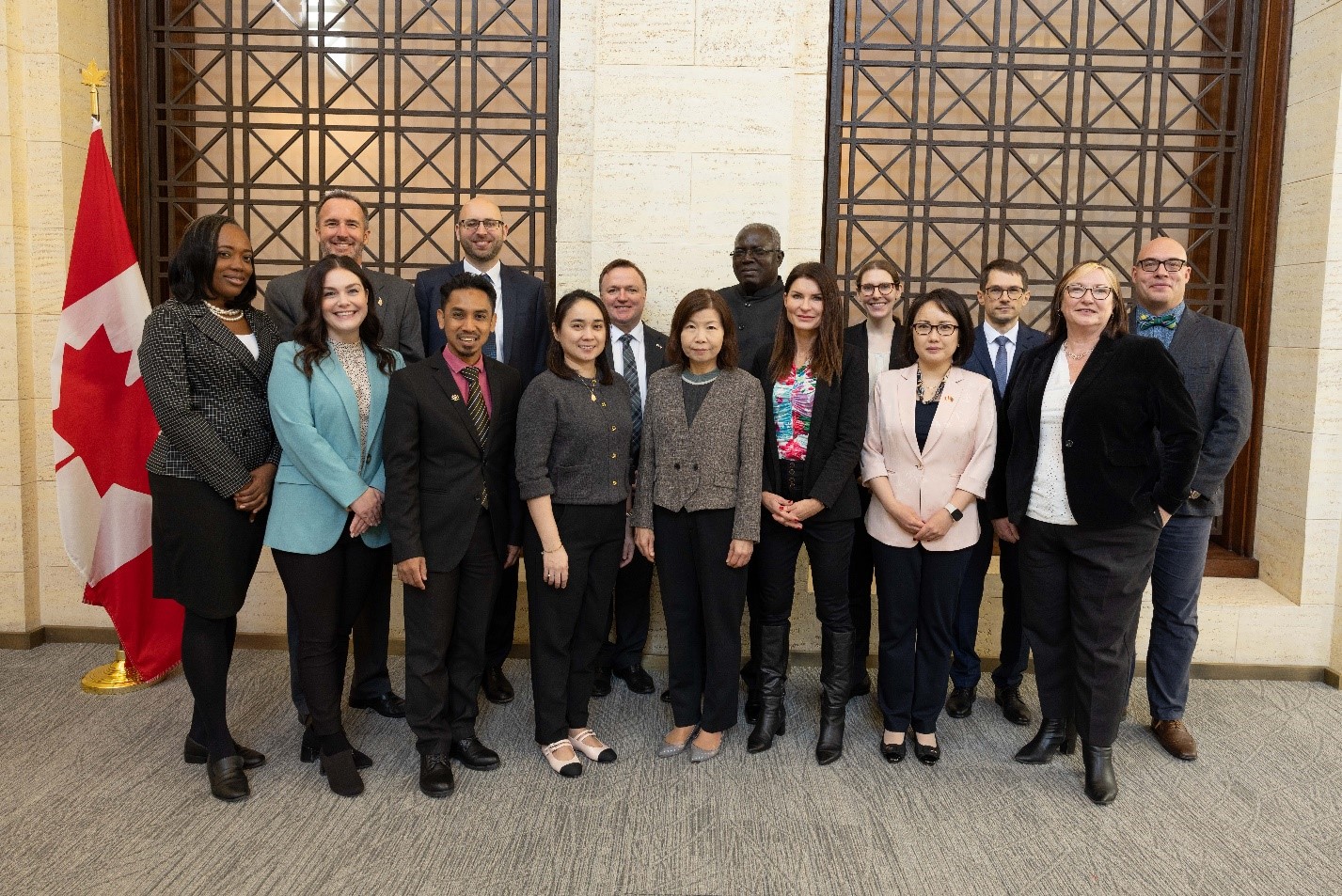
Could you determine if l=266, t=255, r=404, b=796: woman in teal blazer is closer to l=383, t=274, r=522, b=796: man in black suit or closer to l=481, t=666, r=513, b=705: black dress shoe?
l=383, t=274, r=522, b=796: man in black suit

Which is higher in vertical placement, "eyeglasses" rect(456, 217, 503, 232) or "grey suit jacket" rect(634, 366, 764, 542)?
"eyeglasses" rect(456, 217, 503, 232)

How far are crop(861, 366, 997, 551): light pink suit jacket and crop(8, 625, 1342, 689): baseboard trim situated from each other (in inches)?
52.8

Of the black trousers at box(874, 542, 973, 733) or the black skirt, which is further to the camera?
the black trousers at box(874, 542, 973, 733)

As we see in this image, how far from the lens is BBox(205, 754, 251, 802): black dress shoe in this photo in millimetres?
2889

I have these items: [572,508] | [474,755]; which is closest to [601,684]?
[474,755]

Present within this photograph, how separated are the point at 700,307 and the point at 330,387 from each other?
123 cm

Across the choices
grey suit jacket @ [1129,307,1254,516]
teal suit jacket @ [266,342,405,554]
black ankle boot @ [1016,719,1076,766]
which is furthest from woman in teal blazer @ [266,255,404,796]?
grey suit jacket @ [1129,307,1254,516]

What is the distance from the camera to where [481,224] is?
3594 millimetres

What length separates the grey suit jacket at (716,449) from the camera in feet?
9.95

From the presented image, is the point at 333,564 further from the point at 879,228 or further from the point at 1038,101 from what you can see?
the point at 1038,101

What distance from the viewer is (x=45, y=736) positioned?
3.32m

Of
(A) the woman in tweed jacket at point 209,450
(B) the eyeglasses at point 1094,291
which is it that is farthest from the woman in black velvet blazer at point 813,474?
(A) the woman in tweed jacket at point 209,450

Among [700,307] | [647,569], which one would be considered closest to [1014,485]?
[700,307]

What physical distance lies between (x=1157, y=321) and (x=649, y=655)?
2581mm
